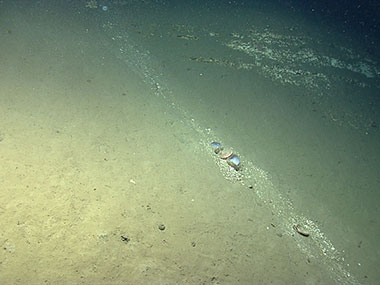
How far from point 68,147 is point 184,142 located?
1.04 m

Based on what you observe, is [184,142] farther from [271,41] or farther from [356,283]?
[271,41]

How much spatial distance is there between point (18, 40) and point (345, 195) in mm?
3832

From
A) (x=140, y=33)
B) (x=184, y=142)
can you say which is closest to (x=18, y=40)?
(x=140, y=33)

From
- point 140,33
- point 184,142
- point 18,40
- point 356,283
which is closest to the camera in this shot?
point 356,283

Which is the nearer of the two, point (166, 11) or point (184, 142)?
point (184, 142)

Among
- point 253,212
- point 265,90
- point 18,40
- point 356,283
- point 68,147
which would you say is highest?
point 18,40

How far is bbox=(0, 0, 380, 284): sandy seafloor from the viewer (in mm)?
2016

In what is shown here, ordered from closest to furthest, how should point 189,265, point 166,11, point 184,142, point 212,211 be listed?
point 189,265, point 212,211, point 184,142, point 166,11

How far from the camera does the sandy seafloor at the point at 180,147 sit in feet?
6.61

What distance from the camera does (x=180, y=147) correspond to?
2.65 m

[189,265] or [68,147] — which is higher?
[68,147]

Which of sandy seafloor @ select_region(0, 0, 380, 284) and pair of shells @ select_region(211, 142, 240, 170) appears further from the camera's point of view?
pair of shells @ select_region(211, 142, 240, 170)

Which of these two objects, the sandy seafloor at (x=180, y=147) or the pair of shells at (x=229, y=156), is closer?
the sandy seafloor at (x=180, y=147)

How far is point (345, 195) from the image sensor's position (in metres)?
2.58
